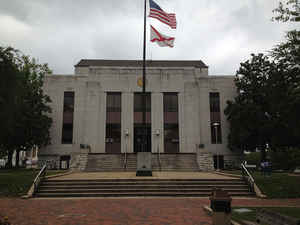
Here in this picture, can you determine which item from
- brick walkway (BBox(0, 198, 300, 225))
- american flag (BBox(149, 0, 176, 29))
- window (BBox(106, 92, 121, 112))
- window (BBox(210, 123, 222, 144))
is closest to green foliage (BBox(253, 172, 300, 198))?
brick walkway (BBox(0, 198, 300, 225))

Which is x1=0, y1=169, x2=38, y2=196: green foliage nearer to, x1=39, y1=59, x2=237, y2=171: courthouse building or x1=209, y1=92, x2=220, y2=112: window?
x1=39, y1=59, x2=237, y2=171: courthouse building

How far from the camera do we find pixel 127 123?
2967 cm

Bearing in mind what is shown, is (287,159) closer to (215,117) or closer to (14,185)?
(215,117)

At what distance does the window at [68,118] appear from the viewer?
30.0 metres

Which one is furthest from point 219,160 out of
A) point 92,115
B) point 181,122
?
point 92,115

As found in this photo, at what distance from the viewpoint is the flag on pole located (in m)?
18.4

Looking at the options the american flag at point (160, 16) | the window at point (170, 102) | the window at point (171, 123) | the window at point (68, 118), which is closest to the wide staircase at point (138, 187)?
the american flag at point (160, 16)

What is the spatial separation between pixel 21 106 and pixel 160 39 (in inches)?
417

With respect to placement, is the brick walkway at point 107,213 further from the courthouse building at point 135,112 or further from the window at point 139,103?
the window at point 139,103

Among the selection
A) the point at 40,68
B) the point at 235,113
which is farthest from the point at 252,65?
the point at 40,68

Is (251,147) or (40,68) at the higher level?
(40,68)

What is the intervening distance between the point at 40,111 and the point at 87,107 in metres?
5.20

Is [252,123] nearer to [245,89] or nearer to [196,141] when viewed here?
[245,89]

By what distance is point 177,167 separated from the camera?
76.1 feet
